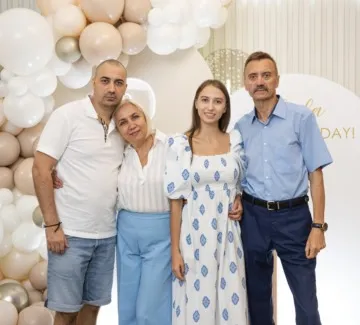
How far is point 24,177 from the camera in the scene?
2871 millimetres

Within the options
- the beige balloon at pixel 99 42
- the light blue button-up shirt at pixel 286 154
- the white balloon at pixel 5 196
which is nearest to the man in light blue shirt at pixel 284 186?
the light blue button-up shirt at pixel 286 154

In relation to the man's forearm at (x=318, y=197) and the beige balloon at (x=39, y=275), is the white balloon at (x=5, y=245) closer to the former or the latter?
the beige balloon at (x=39, y=275)

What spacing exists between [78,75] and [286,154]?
1.40 metres

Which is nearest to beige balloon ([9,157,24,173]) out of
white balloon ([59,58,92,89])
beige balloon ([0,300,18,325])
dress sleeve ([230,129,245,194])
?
white balloon ([59,58,92,89])

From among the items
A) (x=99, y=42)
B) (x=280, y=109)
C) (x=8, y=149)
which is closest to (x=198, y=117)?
(x=280, y=109)

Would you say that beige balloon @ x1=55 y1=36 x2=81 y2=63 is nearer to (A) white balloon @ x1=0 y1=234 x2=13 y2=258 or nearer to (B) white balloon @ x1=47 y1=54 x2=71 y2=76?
(B) white balloon @ x1=47 y1=54 x2=71 y2=76

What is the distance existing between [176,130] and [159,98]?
0.79 feet

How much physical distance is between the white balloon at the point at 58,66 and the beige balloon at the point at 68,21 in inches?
5.7

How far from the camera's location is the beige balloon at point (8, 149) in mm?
2848

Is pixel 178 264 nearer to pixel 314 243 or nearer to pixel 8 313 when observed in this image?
pixel 314 243

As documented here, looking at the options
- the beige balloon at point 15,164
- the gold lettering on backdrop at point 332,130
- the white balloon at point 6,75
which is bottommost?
the beige balloon at point 15,164

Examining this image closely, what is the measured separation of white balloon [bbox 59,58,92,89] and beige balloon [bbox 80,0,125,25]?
0.25 meters

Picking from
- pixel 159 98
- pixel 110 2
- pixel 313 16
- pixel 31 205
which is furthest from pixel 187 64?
pixel 31 205

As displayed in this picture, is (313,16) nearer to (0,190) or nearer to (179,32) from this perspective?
(179,32)
